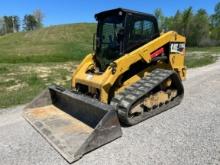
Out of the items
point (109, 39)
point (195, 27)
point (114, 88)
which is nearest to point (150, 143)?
point (114, 88)

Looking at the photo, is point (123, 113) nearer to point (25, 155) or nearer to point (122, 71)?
point (122, 71)

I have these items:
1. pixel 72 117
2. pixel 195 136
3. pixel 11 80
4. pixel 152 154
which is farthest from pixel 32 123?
pixel 11 80

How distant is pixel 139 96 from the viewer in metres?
5.42

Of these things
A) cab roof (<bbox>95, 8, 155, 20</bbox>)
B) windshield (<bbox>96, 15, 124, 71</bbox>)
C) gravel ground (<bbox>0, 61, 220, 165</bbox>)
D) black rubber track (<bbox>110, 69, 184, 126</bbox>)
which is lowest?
gravel ground (<bbox>0, 61, 220, 165</bbox>)

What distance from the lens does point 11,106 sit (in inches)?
309

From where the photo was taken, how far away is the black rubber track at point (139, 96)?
5.30m

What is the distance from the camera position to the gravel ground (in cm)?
418

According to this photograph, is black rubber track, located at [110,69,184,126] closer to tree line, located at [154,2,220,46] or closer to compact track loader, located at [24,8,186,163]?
compact track loader, located at [24,8,186,163]

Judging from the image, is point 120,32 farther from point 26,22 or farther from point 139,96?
point 26,22

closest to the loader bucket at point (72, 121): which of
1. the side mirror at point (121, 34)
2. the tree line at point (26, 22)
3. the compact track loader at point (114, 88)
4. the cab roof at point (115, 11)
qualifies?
the compact track loader at point (114, 88)

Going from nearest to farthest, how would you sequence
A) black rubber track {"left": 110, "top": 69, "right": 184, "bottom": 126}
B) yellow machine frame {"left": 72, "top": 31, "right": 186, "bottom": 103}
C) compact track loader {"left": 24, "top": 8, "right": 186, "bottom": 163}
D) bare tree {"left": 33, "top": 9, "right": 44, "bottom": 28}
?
compact track loader {"left": 24, "top": 8, "right": 186, "bottom": 163} < black rubber track {"left": 110, "top": 69, "right": 184, "bottom": 126} < yellow machine frame {"left": 72, "top": 31, "right": 186, "bottom": 103} < bare tree {"left": 33, "top": 9, "right": 44, "bottom": 28}

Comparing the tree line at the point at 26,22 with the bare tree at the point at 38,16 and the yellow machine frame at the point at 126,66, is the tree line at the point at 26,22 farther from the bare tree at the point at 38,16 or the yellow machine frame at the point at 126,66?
the yellow machine frame at the point at 126,66

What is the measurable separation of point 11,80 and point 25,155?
329 inches

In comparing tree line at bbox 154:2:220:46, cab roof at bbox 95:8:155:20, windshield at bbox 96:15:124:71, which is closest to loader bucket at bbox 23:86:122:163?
windshield at bbox 96:15:124:71
